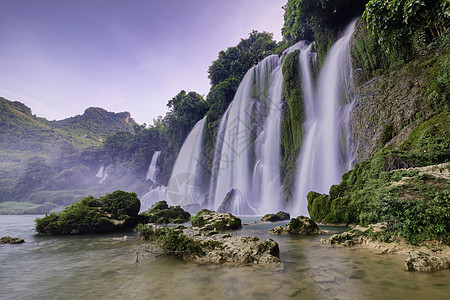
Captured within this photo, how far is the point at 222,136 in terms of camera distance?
2864 cm

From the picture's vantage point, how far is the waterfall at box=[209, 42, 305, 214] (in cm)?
2150

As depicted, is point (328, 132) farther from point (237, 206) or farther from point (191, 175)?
point (191, 175)

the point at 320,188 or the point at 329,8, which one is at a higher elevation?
the point at 329,8

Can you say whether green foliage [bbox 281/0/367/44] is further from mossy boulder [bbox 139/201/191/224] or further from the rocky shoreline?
mossy boulder [bbox 139/201/191/224]

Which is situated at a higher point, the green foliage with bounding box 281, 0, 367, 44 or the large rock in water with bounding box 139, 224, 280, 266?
the green foliage with bounding box 281, 0, 367, 44

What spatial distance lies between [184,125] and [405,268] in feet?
129

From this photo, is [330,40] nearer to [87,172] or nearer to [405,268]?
[405,268]

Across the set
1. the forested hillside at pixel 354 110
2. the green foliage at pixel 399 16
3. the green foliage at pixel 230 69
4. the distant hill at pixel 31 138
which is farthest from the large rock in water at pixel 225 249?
the distant hill at pixel 31 138

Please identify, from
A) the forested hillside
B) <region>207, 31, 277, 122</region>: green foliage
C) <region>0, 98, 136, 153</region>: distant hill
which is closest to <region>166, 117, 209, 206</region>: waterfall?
the forested hillside

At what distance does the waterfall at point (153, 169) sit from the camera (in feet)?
151

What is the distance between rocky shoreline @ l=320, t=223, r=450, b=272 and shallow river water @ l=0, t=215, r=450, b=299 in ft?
0.57

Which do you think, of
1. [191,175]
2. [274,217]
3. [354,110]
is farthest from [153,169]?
[354,110]

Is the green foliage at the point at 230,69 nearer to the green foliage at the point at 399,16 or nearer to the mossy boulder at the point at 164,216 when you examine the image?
the mossy boulder at the point at 164,216

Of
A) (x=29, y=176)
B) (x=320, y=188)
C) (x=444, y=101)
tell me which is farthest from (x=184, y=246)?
(x=29, y=176)
